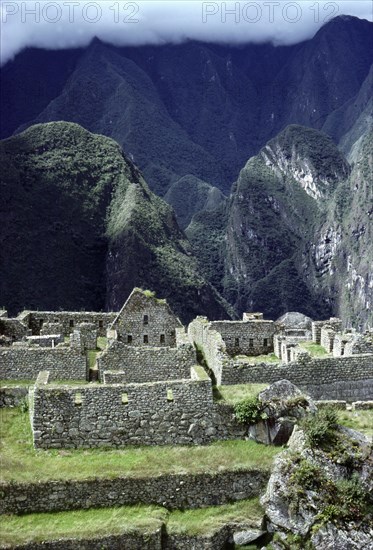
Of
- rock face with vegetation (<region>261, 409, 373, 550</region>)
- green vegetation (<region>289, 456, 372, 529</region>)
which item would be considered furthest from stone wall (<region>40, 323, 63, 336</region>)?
green vegetation (<region>289, 456, 372, 529</region>)

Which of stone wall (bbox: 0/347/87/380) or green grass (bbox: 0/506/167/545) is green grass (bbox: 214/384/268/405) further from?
stone wall (bbox: 0/347/87/380)

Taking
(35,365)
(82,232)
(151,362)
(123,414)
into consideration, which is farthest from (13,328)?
(82,232)

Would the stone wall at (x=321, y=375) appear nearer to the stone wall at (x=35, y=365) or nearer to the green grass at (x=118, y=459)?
the green grass at (x=118, y=459)

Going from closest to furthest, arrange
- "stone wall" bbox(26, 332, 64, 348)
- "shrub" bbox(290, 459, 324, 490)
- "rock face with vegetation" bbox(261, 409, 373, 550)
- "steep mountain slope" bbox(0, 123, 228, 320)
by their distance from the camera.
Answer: "rock face with vegetation" bbox(261, 409, 373, 550) < "shrub" bbox(290, 459, 324, 490) < "stone wall" bbox(26, 332, 64, 348) < "steep mountain slope" bbox(0, 123, 228, 320)

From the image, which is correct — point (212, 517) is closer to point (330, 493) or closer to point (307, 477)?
point (307, 477)

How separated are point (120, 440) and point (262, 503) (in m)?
3.28

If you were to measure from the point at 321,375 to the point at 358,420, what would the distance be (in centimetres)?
198

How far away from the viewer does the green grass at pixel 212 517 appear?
44.0 ft

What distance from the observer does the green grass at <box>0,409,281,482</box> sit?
13.6 meters

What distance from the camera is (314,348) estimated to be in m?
22.0

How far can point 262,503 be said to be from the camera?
45.7 ft

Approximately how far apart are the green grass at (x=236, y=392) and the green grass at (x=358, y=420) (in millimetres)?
2026

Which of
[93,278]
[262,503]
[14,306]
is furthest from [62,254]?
[262,503]

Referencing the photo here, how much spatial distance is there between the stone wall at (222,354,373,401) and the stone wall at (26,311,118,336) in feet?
24.6
